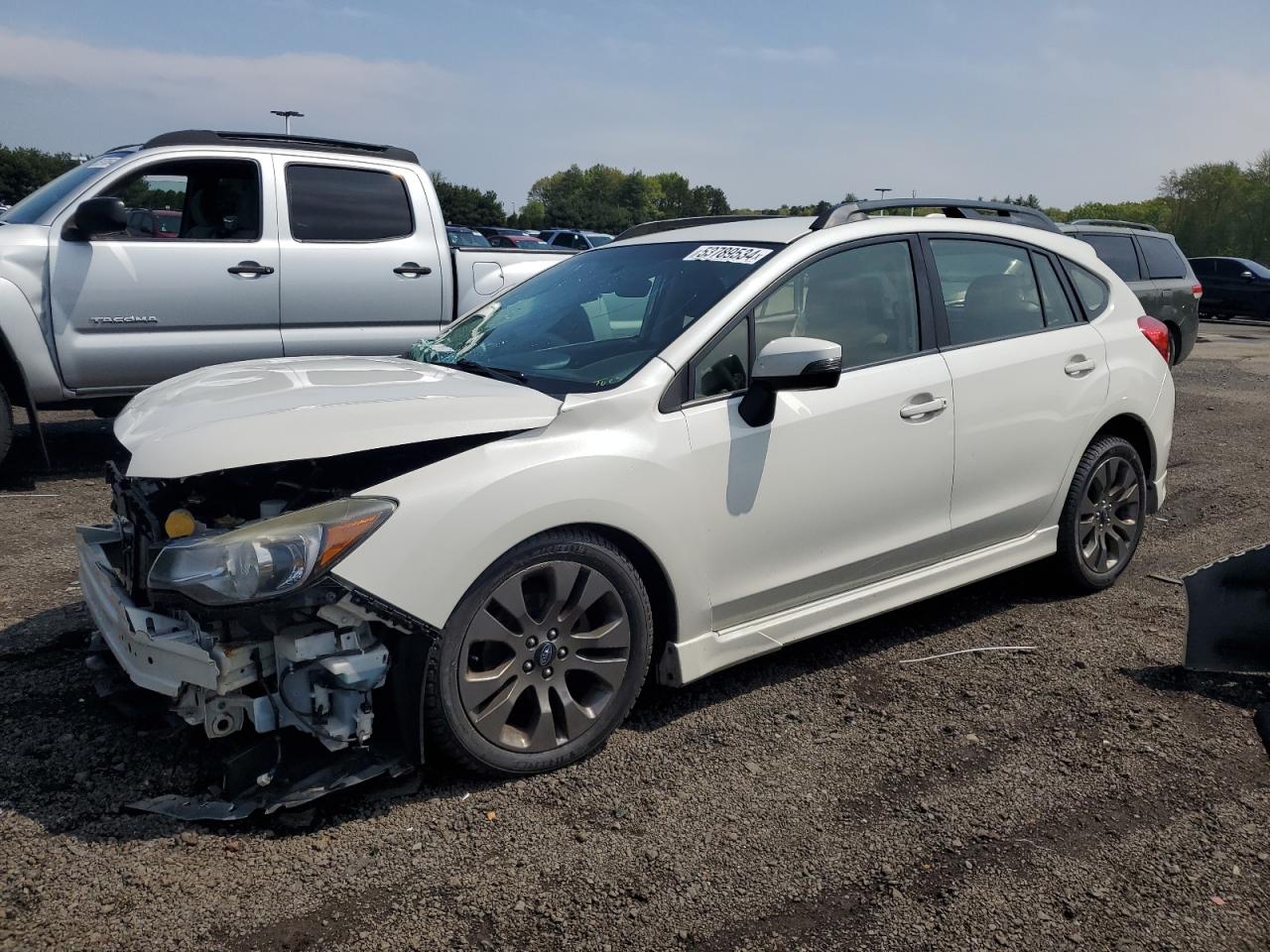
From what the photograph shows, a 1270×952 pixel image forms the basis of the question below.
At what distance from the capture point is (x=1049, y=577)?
5.00m

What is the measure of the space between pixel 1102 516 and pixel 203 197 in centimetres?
606

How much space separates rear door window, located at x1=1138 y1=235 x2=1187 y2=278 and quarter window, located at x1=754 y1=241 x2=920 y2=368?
9.56 m

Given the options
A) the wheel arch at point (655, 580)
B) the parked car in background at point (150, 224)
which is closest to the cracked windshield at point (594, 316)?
the wheel arch at point (655, 580)

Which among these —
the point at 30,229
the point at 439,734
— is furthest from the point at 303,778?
the point at 30,229

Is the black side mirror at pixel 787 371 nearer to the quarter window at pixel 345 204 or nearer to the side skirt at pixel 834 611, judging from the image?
the side skirt at pixel 834 611

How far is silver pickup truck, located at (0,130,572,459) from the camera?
21.6ft

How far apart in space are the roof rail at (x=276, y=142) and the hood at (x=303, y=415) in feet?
13.4

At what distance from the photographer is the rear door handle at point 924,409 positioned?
400 centimetres

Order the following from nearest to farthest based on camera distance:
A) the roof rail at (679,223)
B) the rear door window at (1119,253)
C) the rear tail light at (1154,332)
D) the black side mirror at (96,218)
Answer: the roof rail at (679,223), the rear tail light at (1154,332), the black side mirror at (96,218), the rear door window at (1119,253)

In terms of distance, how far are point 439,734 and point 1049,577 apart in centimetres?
321

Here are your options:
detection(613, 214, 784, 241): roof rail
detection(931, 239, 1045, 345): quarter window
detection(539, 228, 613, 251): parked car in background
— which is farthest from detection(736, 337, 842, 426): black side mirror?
detection(539, 228, 613, 251): parked car in background

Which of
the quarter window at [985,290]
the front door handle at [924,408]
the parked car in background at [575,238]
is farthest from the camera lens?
the parked car in background at [575,238]

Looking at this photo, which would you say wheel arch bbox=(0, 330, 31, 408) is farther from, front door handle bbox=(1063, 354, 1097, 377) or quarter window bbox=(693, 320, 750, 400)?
front door handle bbox=(1063, 354, 1097, 377)

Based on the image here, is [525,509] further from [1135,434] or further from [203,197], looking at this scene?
[203,197]
